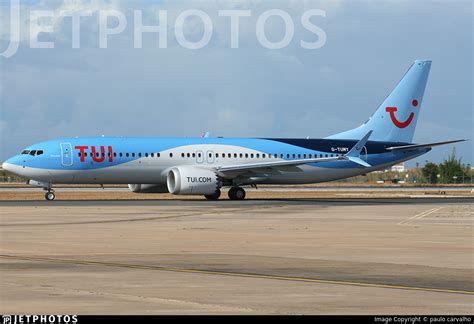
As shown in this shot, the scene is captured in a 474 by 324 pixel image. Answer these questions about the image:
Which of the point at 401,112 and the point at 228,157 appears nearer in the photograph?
the point at 228,157

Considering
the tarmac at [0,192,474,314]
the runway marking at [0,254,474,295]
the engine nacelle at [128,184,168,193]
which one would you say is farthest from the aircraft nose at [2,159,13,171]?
the runway marking at [0,254,474,295]

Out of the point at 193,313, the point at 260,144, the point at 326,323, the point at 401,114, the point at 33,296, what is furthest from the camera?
the point at 401,114

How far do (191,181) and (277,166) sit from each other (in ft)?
19.7

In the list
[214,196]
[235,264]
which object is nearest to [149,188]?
[214,196]

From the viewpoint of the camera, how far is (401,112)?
230 feet

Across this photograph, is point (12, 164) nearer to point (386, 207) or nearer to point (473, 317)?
point (386, 207)

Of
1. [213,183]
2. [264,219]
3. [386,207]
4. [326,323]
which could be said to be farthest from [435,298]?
[213,183]

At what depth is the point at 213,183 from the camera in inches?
2372

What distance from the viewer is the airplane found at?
5984 cm

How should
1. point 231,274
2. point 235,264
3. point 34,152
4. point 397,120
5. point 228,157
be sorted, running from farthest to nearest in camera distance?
point 397,120, point 228,157, point 34,152, point 235,264, point 231,274

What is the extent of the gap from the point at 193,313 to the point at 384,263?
910 cm

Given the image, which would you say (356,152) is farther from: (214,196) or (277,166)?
(214,196)

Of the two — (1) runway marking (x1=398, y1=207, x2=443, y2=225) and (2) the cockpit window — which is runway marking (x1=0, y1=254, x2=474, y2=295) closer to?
(1) runway marking (x1=398, y1=207, x2=443, y2=225)

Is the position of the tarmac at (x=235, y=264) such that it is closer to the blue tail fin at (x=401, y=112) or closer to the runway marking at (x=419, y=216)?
the runway marking at (x=419, y=216)
